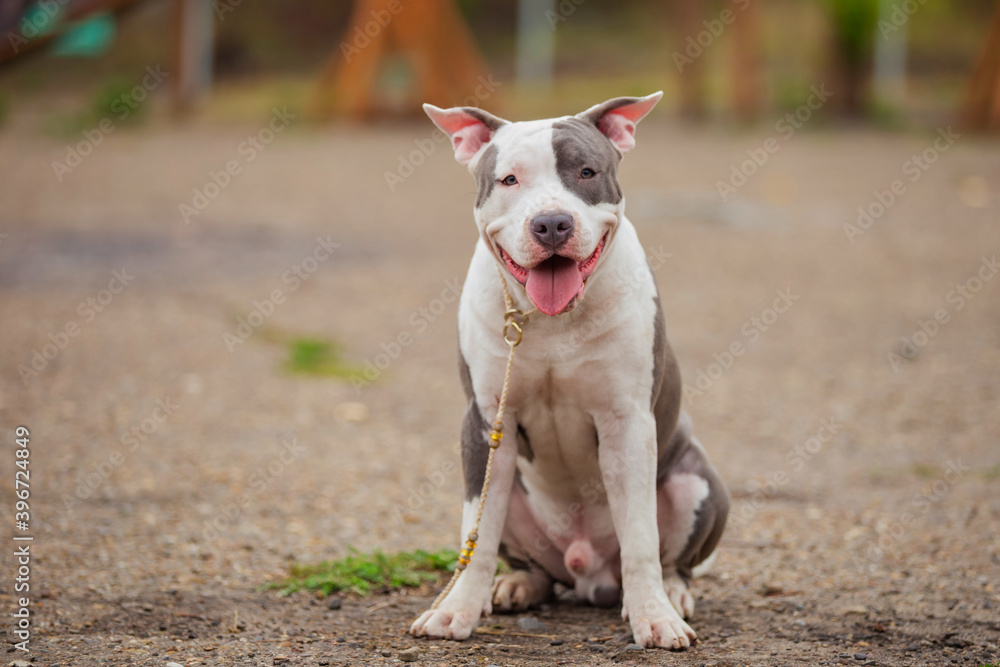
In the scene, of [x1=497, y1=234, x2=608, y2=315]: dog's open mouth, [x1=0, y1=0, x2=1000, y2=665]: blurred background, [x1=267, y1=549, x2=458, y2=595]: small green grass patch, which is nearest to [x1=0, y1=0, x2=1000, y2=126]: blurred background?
[x1=0, y1=0, x2=1000, y2=665]: blurred background

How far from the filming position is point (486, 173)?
143 inches

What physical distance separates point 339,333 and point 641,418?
5.46 metres

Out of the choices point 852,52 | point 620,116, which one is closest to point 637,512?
point 620,116

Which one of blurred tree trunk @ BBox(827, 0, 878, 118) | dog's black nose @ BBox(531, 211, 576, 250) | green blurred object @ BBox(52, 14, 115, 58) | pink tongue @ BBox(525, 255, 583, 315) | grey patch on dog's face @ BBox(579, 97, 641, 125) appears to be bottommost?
pink tongue @ BBox(525, 255, 583, 315)

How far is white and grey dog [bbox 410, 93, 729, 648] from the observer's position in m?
3.51

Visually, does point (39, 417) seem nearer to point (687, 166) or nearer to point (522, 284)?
point (522, 284)

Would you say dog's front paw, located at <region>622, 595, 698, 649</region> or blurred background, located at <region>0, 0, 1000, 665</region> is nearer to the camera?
dog's front paw, located at <region>622, 595, 698, 649</region>

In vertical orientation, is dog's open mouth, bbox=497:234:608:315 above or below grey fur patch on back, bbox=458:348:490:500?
above

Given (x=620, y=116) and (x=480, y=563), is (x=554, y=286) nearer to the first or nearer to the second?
(x=620, y=116)

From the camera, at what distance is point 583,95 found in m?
22.1

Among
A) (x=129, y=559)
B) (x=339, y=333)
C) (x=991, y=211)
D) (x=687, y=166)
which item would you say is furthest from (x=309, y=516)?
(x=687, y=166)

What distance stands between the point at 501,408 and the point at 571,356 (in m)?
0.28

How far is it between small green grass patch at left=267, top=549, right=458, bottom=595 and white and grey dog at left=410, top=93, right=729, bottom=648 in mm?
566

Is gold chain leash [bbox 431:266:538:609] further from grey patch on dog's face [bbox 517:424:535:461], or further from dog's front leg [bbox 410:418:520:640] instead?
grey patch on dog's face [bbox 517:424:535:461]
